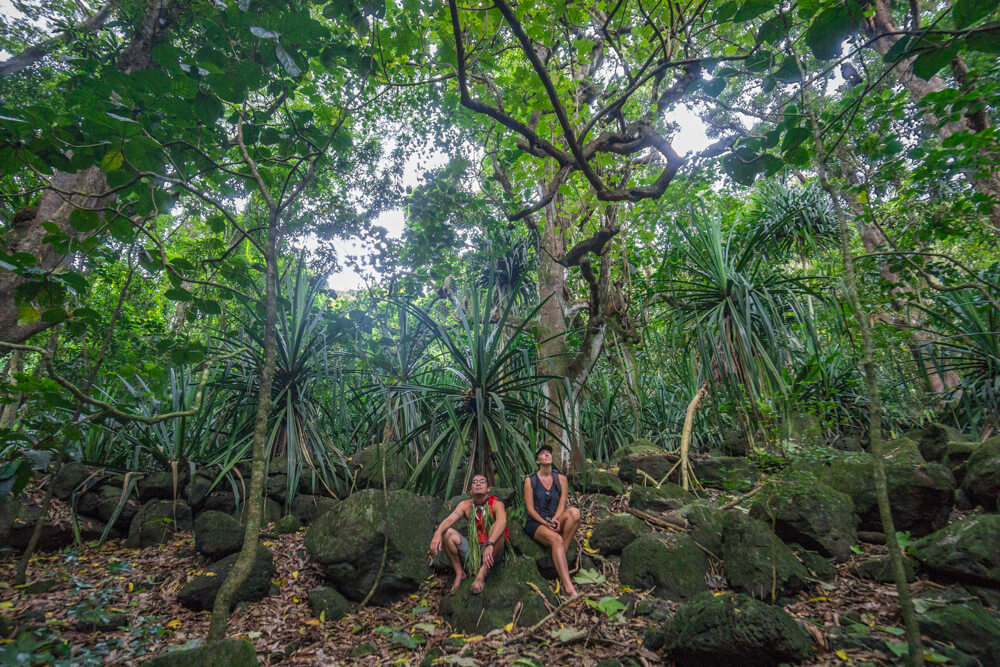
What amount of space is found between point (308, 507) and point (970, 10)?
536cm

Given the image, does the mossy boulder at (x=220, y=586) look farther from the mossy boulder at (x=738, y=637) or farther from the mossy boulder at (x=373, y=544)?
the mossy boulder at (x=738, y=637)

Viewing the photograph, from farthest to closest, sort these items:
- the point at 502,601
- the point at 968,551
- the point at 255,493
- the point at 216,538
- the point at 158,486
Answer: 1. the point at 158,486
2. the point at 216,538
3. the point at 502,601
4. the point at 968,551
5. the point at 255,493

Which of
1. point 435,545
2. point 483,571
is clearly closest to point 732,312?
point 483,571

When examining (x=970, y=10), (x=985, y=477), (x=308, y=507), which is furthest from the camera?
(x=308, y=507)

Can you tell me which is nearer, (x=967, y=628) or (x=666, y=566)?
(x=967, y=628)

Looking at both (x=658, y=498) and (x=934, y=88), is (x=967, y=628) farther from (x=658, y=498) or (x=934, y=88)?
(x=934, y=88)

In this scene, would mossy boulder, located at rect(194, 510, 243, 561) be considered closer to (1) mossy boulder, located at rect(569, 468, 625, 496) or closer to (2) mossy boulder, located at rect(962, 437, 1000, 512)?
(1) mossy boulder, located at rect(569, 468, 625, 496)

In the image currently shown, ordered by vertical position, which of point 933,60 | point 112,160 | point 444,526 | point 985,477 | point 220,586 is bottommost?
point 220,586

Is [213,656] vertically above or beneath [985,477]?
beneath

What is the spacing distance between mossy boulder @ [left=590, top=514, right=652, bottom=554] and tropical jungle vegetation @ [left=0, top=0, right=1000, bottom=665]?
0.14ft

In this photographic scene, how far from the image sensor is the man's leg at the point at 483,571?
2832 millimetres

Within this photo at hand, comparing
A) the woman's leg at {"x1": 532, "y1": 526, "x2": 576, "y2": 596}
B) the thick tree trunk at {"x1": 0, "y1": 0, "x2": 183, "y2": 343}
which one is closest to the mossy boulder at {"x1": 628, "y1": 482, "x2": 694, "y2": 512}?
the woman's leg at {"x1": 532, "y1": 526, "x2": 576, "y2": 596}

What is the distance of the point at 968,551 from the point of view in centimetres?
254

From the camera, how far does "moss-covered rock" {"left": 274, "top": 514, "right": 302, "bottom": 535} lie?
4043 millimetres
